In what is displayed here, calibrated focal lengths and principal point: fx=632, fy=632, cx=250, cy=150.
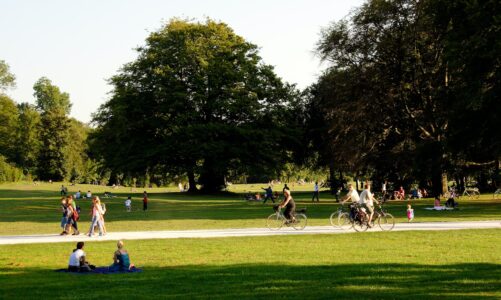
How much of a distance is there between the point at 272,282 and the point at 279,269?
193 cm

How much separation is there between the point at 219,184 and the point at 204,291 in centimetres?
5900

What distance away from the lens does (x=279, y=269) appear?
51.0ft

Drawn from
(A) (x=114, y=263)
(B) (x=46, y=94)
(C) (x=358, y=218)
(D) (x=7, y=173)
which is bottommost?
(A) (x=114, y=263)

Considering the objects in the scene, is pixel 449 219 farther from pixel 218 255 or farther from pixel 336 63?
pixel 336 63

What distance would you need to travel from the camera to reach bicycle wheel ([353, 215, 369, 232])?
25406 mm

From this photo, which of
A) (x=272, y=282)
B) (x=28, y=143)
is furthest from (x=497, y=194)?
(x=28, y=143)

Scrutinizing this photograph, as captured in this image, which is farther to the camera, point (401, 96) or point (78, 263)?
point (401, 96)

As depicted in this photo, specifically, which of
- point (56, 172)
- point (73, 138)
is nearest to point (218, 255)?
point (56, 172)

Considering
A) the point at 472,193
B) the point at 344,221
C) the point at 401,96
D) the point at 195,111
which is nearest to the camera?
the point at 344,221

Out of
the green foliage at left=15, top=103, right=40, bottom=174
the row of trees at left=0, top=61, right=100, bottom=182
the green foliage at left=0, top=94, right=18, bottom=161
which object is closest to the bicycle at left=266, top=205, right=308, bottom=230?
the green foliage at left=0, top=94, right=18, bottom=161

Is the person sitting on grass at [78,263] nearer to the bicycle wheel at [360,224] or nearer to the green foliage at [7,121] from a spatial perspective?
the bicycle wheel at [360,224]

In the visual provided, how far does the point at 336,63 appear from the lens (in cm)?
5341

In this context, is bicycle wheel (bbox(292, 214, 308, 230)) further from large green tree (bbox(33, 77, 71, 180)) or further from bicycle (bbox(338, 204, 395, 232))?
large green tree (bbox(33, 77, 71, 180))

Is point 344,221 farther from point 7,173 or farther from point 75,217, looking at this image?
point 7,173
